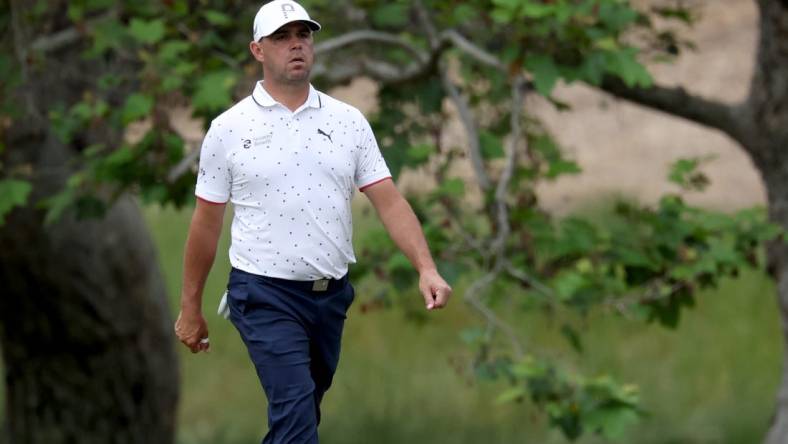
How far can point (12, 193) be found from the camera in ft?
26.6

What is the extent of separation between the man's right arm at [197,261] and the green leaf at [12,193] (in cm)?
291

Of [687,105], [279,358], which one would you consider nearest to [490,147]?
[687,105]

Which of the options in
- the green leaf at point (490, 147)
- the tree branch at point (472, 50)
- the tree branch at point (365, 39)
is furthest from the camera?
the green leaf at point (490, 147)

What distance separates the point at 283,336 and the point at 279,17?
35.7 inches

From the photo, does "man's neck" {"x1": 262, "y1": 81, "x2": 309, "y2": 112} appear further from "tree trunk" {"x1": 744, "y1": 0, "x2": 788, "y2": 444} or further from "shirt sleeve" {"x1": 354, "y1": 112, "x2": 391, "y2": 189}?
"tree trunk" {"x1": 744, "y1": 0, "x2": 788, "y2": 444}

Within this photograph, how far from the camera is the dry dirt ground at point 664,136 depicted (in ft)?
72.9

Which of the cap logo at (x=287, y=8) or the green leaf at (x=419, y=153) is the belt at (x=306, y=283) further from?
the green leaf at (x=419, y=153)

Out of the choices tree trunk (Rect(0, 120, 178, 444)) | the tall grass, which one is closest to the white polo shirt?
tree trunk (Rect(0, 120, 178, 444))

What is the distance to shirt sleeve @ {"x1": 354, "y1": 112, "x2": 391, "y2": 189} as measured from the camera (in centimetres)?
526

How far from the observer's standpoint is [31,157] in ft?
36.2

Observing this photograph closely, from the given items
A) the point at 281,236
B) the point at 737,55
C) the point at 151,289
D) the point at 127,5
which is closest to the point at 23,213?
the point at 151,289

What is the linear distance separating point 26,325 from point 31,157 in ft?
4.92

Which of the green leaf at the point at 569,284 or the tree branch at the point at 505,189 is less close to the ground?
the tree branch at the point at 505,189

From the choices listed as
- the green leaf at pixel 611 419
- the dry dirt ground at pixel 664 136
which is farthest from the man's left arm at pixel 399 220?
the dry dirt ground at pixel 664 136
